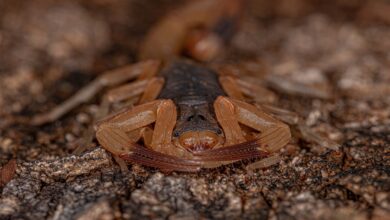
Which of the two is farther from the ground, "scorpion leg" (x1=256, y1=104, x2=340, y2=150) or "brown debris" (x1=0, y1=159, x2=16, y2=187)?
"scorpion leg" (x1=256, y1=104, x2=340, y2=150)

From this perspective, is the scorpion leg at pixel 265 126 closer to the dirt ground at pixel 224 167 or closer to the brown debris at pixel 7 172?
the dirt ground at pixel 224 167

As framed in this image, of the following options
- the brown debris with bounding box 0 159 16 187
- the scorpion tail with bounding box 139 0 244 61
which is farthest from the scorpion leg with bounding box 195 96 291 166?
the scorpion tail with bounding box 139 0 244 61

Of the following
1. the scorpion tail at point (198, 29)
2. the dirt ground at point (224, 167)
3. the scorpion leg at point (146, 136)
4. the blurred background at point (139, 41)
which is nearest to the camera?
the dirt ground at point (224, 167)

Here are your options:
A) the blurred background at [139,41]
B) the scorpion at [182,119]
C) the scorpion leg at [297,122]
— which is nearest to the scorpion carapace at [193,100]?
the scorpion at [182,119]

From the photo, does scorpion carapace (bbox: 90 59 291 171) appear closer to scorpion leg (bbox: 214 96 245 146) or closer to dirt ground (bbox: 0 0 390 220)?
scorpion leg (bbox: 214 96 245 146)

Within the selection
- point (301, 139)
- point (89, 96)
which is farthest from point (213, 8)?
point (301, 139)

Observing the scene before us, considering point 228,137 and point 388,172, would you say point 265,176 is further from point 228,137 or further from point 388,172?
point 388,172
